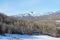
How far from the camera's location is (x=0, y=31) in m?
4.18

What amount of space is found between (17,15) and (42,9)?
2.13 feet

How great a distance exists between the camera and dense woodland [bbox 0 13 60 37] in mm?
4223

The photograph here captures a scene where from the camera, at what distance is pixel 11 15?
4.34m

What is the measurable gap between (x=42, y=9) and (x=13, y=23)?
816 millimetres

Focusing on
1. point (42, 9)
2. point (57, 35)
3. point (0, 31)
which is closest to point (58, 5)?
point (42, 9)

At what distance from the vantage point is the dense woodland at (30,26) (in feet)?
13.9

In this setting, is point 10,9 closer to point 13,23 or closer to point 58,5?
point 13,23

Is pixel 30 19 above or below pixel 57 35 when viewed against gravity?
above

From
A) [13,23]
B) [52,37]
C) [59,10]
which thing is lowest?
[52,37]

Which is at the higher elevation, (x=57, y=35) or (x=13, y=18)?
(x=13, y=18)

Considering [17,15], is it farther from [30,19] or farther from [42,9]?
[42,9]

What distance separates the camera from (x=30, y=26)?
4281 mm

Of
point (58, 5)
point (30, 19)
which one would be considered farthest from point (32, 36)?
point (58, 5)

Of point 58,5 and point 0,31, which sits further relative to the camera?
point 58,5
